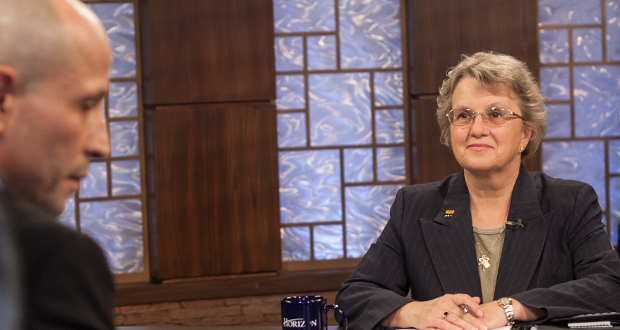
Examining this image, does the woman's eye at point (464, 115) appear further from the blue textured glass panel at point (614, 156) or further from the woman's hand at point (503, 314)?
the blue textured glass panel at point (614, 156)

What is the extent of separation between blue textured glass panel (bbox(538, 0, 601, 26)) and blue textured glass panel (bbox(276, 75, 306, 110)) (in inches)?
65.4

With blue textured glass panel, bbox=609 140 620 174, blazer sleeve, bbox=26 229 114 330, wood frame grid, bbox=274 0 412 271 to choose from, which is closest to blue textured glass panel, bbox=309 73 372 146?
wood frame grid, bbox=274 0 412 271

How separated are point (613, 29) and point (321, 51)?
6.47 ft

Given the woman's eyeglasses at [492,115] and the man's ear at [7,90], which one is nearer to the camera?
the man's ear at [7,90]

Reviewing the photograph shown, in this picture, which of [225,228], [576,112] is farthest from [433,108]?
[225,228]

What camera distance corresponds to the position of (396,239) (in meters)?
1.93

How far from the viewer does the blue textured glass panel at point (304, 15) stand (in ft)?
12.3

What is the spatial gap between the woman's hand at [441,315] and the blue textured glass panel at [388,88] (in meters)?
2.42

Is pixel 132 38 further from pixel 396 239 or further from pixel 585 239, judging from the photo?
pixel 585 239

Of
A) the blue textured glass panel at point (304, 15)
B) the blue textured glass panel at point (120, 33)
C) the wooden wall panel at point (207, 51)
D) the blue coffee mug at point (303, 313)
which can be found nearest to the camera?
the blue coffee mug at point (303, 313)

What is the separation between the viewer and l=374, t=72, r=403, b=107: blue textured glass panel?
3.83m

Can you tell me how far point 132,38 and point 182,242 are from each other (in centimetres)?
132

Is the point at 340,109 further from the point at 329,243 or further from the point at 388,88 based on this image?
the point at 329,243

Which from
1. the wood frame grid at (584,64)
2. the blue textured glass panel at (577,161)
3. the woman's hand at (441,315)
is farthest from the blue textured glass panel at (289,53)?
the woman's hand at (441,315)
